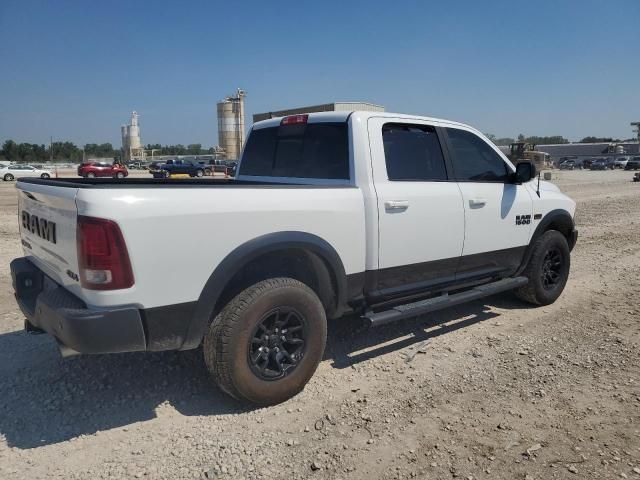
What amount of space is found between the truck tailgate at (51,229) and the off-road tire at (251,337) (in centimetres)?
89

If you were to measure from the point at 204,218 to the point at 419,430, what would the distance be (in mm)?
1862

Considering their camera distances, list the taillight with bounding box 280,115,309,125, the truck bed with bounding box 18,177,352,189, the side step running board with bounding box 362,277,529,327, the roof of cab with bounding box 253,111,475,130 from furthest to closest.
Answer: the taillight with bounding box 280,115,309,125, the roof of cab with bounding box 253,111,475,130, the side step running board with bounding box 362,277,529,327, the truck bed with bounding box 18,177,352,189

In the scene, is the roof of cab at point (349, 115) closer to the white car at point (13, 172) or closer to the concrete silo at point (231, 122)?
the white car at point (13, 172)

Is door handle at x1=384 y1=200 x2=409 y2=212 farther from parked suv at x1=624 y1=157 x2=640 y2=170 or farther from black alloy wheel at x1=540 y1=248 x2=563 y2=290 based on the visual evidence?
parked suv at x1=624 y1=157 x2=640 y2=170

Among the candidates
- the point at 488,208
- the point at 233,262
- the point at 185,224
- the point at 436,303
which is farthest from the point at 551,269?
the point at 185,224

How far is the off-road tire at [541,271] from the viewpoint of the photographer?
530 centimetres

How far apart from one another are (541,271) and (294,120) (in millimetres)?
3167

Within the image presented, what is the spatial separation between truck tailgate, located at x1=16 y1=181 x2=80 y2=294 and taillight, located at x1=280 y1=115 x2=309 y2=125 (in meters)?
2.07

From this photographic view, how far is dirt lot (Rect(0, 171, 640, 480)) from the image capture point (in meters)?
2.75

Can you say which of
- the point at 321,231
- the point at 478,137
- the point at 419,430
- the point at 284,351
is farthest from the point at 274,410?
the point at 478,137

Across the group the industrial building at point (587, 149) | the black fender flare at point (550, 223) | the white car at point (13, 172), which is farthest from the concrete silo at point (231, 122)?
the black fender flare at point (550, 223)

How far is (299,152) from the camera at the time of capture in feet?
14.3

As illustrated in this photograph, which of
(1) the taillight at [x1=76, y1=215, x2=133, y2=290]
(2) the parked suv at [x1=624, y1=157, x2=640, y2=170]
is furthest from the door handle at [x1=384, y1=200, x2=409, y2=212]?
(2) the parked suv at [x1=624, y1=157, x2=640, y2=170]

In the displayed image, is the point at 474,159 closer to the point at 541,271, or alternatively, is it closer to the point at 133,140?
the point at 541,271
